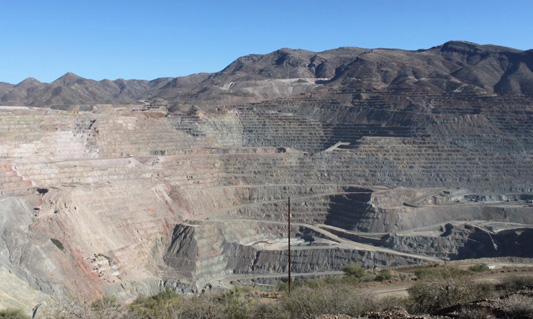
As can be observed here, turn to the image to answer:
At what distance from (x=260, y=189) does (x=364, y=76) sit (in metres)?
63.8

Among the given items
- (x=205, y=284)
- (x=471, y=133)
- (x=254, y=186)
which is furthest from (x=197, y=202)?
(x=471, y=133)

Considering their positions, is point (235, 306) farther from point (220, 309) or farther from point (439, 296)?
point (439, 296)

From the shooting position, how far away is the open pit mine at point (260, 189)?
41000 millimetres

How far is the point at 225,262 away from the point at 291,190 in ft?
56.8

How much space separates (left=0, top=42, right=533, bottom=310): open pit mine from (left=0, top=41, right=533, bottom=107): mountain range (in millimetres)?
6641

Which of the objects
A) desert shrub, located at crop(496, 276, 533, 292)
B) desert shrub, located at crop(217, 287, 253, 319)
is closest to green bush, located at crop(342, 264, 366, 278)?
desert shrub, located at crop(496, 276, 533, 292)

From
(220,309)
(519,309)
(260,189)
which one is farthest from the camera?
(260,189)

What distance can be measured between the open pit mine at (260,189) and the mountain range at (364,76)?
21.8 feet

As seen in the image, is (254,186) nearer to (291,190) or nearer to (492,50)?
(291,190)

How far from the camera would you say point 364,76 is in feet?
391

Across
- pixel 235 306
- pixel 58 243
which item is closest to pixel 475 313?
pixel 235 306

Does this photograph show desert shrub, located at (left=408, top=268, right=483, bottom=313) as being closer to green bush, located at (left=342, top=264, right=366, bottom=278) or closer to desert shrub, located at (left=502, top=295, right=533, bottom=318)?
desert shrub, located at (left=502, top=295, right=533, bottom=318)

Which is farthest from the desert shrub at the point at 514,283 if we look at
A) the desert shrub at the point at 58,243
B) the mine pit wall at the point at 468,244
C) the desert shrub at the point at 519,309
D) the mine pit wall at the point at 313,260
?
the desert shrub at the point at 58,243

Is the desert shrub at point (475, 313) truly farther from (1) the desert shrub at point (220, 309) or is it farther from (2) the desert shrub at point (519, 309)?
(1) the desert shrub at point (220, 309)
